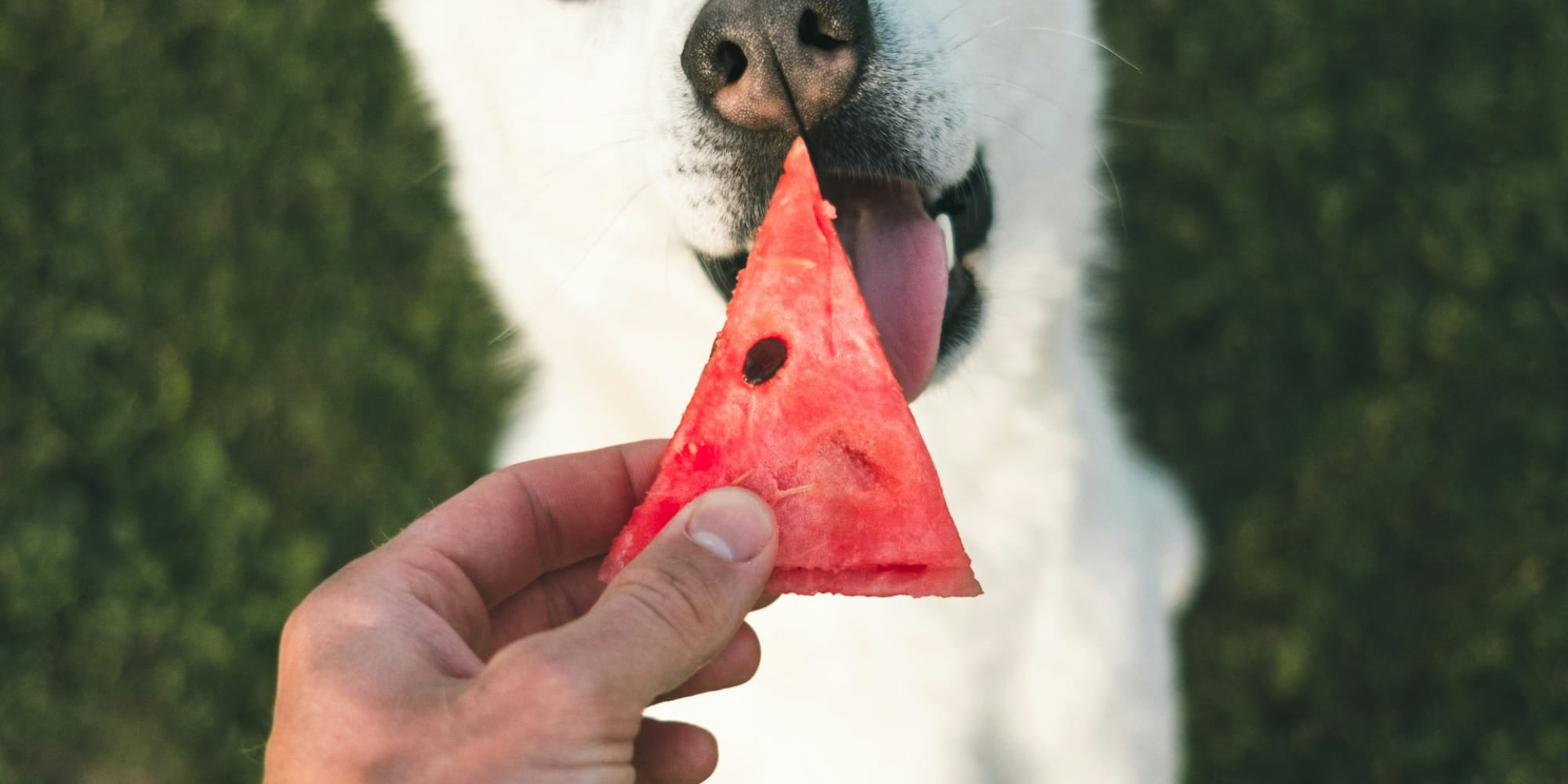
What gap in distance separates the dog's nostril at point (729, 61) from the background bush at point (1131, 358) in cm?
171

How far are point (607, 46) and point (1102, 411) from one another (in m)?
1.33

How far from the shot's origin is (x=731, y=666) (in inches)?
71.3

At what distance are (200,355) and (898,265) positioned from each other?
3.19 meters

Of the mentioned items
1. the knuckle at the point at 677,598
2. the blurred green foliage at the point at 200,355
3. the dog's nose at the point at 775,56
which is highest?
the dog's nose at the point at 775,56

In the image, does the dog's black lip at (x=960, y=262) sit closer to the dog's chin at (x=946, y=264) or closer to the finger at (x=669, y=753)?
the dog's chin at (x=946, y=264)

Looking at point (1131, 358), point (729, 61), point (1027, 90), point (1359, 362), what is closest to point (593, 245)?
point (729, 61)

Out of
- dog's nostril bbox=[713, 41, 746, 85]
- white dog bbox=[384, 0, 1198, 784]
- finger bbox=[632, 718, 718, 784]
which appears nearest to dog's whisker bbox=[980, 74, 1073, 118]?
white dog bbox=[384, 0, 1198, 784]

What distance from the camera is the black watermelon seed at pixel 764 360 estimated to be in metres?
1.60

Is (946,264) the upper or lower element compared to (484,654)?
upper

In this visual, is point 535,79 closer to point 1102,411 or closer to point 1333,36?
point 1102,411

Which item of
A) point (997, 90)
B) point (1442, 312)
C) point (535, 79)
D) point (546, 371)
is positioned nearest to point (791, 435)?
point (997, 90)

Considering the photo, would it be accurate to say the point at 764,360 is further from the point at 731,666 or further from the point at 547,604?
the point at 547,604

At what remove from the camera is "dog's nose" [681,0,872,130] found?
162cm

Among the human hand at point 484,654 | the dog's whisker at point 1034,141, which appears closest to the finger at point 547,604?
the human hand at point 484,654
